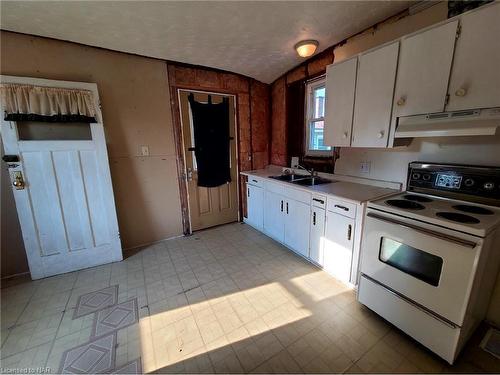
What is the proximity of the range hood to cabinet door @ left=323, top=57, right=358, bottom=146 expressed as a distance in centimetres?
51

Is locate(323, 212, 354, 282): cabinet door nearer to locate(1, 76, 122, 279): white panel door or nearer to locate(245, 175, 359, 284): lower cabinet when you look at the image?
locate(245, 175, 359, 284): lower cabinet

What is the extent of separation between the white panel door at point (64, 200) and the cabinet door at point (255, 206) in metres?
1.87

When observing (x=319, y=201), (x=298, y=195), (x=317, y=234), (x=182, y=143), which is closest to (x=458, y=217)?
(x=319, y=201)

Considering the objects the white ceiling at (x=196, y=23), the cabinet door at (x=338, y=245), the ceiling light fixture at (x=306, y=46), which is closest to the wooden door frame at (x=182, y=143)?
the white ceiling at (x=196, y=23)

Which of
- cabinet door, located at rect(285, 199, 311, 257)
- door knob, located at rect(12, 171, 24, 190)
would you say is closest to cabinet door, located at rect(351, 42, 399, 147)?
cabinet door, located at rect(285, 199, 311, 257)

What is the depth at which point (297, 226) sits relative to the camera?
2.62 metres

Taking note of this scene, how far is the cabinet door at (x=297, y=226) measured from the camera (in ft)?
8.17

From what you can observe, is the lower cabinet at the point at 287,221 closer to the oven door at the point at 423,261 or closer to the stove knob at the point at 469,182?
the oven door at the point at 423,261

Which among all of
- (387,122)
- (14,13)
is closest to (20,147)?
(14,13)

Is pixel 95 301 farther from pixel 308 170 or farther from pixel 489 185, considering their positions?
pixel 489 185

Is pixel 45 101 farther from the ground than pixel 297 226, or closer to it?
farther from the ground

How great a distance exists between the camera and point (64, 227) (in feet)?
7.80

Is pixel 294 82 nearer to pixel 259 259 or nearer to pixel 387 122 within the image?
pixel 387 122

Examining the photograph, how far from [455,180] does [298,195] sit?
134cm
